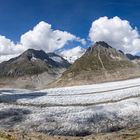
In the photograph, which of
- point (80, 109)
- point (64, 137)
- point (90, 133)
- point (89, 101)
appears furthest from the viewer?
point (89, 101)

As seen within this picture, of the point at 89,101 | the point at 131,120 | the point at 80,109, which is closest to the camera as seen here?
the point at 131,120

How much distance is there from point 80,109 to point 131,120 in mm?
8774

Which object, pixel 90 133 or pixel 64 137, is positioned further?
pixel 90 133

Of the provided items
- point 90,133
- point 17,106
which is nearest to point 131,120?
point 90,133

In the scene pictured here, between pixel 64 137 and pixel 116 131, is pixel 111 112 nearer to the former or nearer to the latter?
pixel 116 131

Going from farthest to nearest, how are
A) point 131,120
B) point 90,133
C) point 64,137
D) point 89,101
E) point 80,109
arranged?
point 89,101 < point 80,109 < point 131,120 < point 90,133 < point 64,137

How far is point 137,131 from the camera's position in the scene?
154ft

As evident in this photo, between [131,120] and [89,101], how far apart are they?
1551 centimetres

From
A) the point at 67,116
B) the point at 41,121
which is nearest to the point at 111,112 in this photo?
the point at 67,116

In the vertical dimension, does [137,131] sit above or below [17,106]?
below

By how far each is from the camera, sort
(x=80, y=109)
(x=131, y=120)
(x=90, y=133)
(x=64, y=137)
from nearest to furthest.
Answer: (x=64, y=137)
(x=90, y=133)
(x=131, y=120)
(x=80, y=109)

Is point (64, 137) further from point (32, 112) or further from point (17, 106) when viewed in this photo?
point (17, 106)

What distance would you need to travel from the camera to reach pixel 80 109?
5747 cm

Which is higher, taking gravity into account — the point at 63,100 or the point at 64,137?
the point at 63,100
